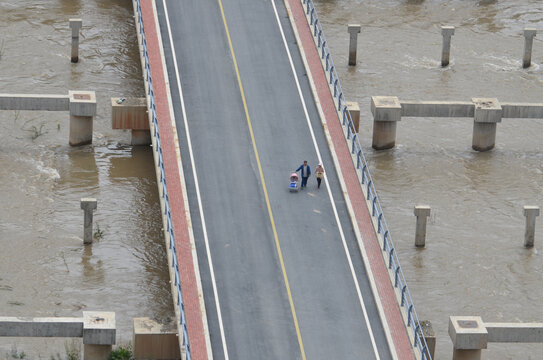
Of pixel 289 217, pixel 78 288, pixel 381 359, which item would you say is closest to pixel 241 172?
pixel 289 217

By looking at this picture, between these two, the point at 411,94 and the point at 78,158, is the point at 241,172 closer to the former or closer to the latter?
the point at 78,158

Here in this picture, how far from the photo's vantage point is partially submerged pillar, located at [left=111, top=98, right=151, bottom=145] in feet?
179

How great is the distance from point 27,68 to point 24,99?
350 inches

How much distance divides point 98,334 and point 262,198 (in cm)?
1008

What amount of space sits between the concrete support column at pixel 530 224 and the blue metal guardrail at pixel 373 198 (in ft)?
15.9

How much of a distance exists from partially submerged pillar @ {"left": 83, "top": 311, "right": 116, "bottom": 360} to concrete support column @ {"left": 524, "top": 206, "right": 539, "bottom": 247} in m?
15.6

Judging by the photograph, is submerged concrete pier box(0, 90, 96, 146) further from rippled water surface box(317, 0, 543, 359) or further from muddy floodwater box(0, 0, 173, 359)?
rippled water surface box(317, 0, 543, 359)

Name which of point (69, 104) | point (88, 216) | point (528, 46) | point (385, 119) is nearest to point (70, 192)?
point (69, 104)

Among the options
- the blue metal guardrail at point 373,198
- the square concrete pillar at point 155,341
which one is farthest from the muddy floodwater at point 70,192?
the blue metal guardrail at point 373,198

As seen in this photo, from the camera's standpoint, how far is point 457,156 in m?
57.2

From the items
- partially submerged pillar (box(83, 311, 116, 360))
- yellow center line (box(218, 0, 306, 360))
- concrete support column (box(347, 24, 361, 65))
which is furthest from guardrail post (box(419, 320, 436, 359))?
concrete support column (box(347, 24, 361, 65))

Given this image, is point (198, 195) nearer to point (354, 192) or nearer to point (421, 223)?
point (354, 192)

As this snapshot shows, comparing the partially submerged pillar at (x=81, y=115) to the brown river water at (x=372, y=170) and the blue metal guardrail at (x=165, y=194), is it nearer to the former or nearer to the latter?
the brown river water at (x=372, y=170)

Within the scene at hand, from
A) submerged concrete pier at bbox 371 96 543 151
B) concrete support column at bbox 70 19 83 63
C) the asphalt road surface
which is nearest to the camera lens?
the asphalt road surface
